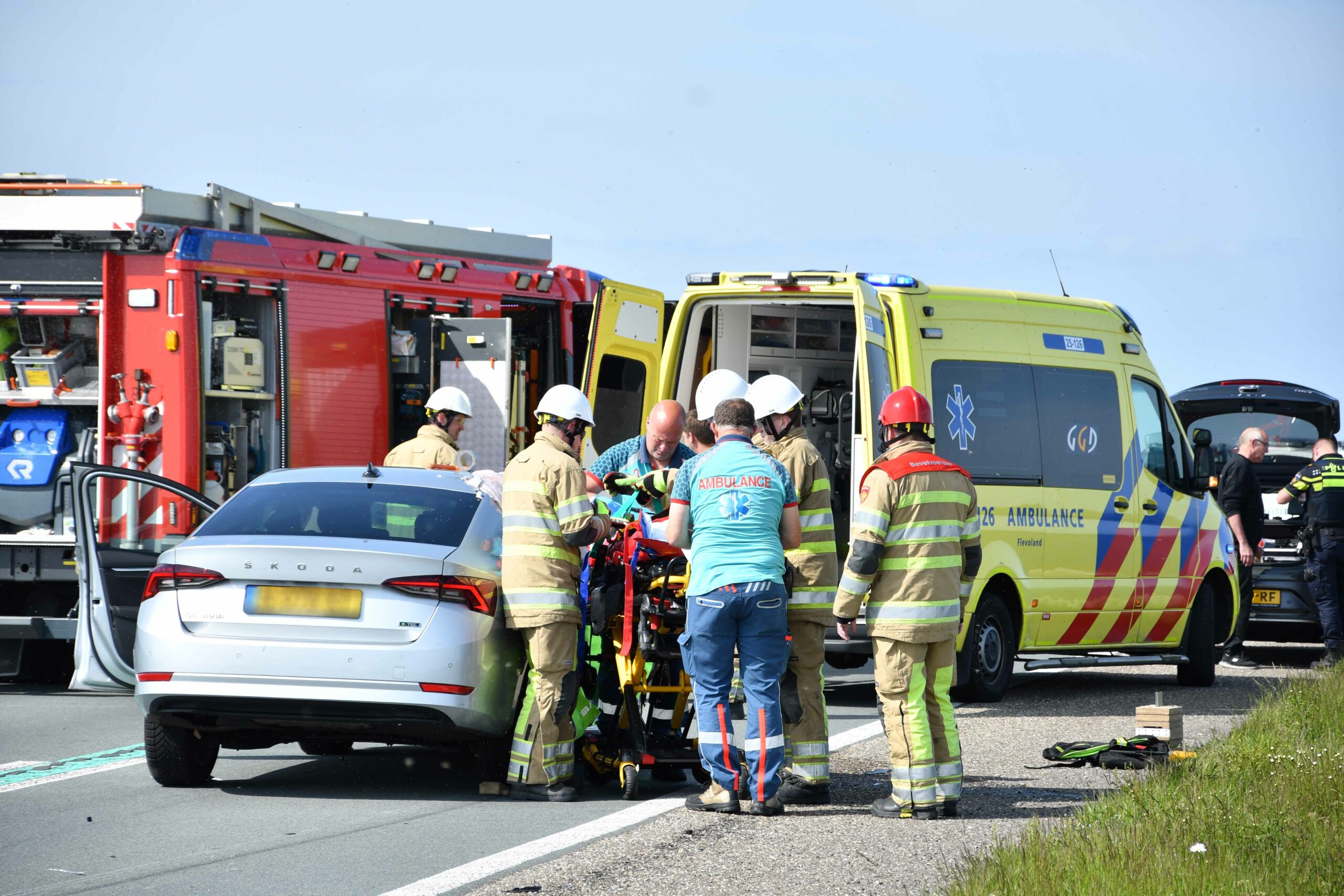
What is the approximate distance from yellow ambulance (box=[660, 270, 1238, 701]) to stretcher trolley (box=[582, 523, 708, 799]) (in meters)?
2.56

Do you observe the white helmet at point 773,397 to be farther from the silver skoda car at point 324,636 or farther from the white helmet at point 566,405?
the silver skoda car at point 324,636

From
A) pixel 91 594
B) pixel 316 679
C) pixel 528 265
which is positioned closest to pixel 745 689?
pixel 316 679

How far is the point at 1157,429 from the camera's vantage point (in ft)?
38.2

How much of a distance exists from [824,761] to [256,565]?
2.56m

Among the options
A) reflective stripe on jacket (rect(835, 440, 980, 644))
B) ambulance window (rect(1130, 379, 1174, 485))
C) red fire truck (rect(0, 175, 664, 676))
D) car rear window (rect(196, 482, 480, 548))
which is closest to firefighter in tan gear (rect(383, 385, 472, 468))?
red fire truck (rect(0, 175, 664, 676))

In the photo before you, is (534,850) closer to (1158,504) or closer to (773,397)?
(773,397)

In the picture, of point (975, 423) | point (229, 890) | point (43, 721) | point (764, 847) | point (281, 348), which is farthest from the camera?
point (281, 348)

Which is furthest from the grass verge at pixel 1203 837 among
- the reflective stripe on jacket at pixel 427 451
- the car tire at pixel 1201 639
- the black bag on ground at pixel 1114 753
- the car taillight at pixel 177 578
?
the reflective stripe on jacket at pixel 427 451

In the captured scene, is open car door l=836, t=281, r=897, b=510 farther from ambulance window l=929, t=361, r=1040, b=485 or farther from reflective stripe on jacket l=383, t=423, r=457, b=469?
reflective stripe on jacket l=383, t=423, r=457, b=469

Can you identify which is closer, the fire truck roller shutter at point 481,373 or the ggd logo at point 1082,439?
the ggd logo at point 1082,439

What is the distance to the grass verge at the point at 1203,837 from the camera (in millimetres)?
4754

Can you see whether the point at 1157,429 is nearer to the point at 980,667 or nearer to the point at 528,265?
the point at 980,667

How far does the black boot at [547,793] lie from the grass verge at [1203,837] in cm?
216

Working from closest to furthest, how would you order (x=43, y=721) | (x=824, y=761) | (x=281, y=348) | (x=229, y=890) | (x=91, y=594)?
(x=229, y=890) < (x=824, y=761) < (x=91, y=594) < (x=43, y=721) < (x=281, y=348)
